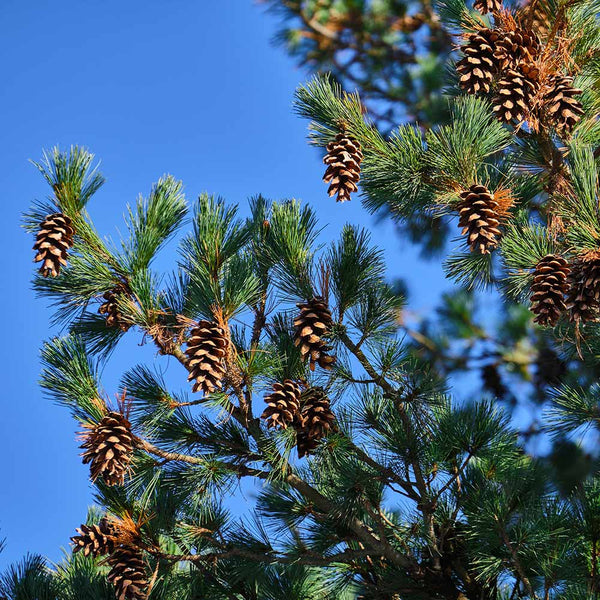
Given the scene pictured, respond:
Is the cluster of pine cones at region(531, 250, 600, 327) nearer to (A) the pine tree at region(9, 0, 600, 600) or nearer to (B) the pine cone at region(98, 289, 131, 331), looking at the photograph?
(A) the pine tree at region(9, 0, 600, 600)

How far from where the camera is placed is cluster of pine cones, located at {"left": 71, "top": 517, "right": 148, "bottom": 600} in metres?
1.97

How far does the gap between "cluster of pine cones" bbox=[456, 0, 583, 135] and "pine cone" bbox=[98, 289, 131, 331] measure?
948mm

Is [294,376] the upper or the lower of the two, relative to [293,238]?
lower

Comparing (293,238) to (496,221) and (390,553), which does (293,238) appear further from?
(390,553)

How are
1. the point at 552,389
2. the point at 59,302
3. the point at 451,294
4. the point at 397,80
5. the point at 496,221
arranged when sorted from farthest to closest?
1. the point at 397,80
2. the point at 451,294
3. the point at 552,389
4. the point at 59,302
5. the point at 496,221

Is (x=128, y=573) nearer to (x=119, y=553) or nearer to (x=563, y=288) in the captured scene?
(x=119, y=553)

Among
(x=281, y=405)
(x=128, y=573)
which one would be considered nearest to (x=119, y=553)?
(x=128, y=573)

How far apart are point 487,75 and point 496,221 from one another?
1.36 feet

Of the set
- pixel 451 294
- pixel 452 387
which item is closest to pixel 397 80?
pixel 451 294

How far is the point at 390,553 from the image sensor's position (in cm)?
210

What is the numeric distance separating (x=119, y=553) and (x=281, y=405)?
0.48 m

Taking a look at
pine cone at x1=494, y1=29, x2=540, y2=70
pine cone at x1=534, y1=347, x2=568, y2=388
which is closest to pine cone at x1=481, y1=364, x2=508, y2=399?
pine cone at x1=534, y1=347, x2=568, y2=388

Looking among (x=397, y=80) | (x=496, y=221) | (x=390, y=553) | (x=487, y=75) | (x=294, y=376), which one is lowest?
(x=390, y=553)

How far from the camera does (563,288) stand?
1900mm
